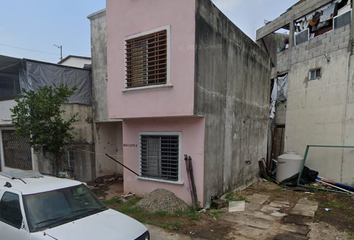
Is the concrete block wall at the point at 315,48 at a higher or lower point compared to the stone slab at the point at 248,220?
higher

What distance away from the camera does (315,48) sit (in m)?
9.48

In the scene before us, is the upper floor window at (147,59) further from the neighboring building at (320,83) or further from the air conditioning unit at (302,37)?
the air conditioning unit at (302,37)

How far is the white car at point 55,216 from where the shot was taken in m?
3.00

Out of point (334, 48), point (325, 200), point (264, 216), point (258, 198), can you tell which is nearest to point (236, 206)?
point (264, 216)

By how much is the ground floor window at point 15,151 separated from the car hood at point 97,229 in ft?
25.3

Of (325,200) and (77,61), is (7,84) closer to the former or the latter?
(77,61)

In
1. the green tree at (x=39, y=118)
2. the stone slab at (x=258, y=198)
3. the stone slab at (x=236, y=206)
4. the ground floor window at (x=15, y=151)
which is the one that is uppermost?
the green tree at (x=39, y=118)

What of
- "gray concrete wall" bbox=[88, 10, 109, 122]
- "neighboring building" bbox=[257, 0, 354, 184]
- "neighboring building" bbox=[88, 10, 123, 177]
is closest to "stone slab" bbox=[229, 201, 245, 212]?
"neighboring building" bbox=[257, 0, 354, 184]

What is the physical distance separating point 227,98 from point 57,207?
18.8 feet

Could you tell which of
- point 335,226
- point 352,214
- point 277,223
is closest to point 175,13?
point 277,223

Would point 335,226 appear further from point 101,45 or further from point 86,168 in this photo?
point 101,45

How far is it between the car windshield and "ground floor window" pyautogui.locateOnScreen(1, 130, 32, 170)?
7049mm

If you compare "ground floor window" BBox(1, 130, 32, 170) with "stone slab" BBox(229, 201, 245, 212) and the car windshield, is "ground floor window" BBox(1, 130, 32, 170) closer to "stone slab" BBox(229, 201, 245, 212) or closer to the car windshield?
the car windshield

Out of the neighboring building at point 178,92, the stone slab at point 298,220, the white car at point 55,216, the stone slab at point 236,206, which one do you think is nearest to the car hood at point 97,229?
the white car at point 55,216
